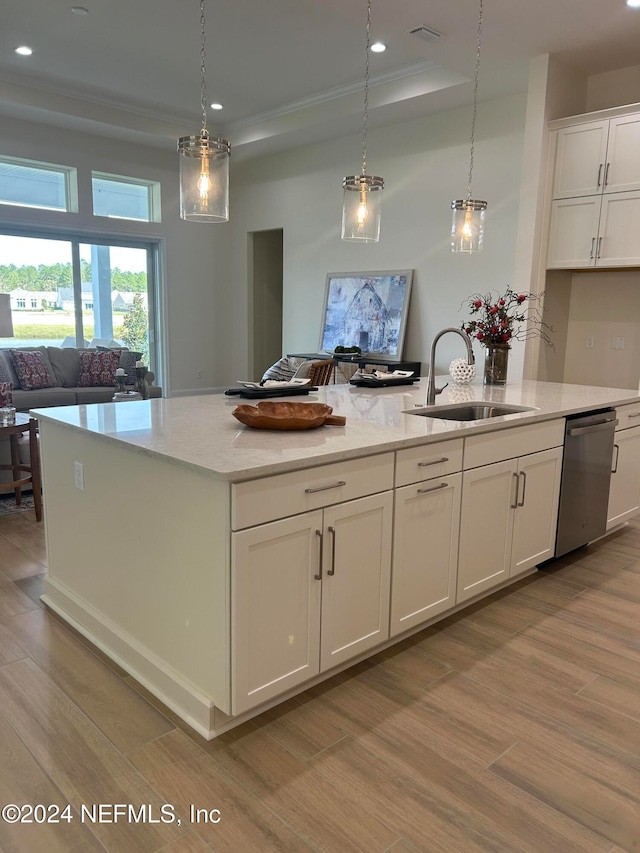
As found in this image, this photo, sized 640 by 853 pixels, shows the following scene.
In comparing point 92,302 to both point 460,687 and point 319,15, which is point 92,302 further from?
point 460,687

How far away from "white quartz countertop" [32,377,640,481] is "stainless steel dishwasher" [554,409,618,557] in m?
0.10

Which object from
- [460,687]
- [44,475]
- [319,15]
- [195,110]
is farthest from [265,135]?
[460,687]

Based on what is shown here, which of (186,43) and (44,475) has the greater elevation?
(186,43)

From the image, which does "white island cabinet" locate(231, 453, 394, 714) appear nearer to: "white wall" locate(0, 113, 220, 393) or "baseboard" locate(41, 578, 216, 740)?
"baseboard" locate(41, 578, 216, 740)

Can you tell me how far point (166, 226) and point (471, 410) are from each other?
254 inches

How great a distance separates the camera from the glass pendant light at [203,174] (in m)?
2.68

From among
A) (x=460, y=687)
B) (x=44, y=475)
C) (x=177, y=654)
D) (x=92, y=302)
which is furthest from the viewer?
(x=92, y=302)

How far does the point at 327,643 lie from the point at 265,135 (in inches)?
269

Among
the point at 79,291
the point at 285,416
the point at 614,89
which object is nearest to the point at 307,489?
the point at 285,416

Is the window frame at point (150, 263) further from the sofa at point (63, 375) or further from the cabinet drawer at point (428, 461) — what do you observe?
the cabinet drawer at point (428, 461)

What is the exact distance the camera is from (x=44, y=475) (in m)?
2.80

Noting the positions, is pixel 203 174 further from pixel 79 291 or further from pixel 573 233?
pixel 79 291

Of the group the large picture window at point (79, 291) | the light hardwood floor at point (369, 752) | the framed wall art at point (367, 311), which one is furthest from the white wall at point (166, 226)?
the light hardwood floor at point (369, 752)

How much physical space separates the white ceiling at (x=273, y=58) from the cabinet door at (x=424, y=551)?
3337mm
